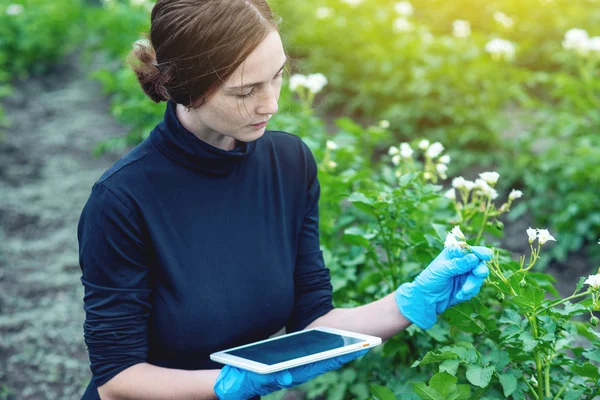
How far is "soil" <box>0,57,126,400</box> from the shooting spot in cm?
310

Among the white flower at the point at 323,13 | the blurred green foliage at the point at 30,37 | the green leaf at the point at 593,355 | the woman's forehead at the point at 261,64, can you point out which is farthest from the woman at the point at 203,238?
the blurred green foliage at the point at 30,37

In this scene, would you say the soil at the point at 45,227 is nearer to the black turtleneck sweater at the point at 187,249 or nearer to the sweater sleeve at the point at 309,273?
the black turtleneck sweater at the point at 187,249

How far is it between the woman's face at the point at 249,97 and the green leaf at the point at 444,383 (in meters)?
0.72

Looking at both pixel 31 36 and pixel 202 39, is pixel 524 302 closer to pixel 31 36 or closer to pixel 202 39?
pixel 202 39

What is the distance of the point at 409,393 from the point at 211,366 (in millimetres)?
535

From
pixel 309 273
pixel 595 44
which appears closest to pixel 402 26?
pixel 595 44

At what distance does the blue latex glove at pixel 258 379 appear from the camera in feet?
5.16

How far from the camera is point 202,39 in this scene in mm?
1524

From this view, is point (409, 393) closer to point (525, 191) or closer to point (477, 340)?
point (477, 340)

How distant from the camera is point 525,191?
4168mm

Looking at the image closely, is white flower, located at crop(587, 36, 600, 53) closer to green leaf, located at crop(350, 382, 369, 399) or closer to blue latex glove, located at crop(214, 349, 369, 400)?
green leaf, located at crop(350, 382, 369, 399)

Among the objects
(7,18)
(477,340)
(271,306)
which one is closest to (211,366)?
(271,306)

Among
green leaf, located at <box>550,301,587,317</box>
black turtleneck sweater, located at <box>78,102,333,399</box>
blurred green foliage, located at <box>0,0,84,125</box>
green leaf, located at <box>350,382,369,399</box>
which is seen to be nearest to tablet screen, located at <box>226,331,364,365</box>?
black turtleneck sweater, located at <box>78,102,333,399</box>

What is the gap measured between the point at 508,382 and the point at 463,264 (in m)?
0.29
